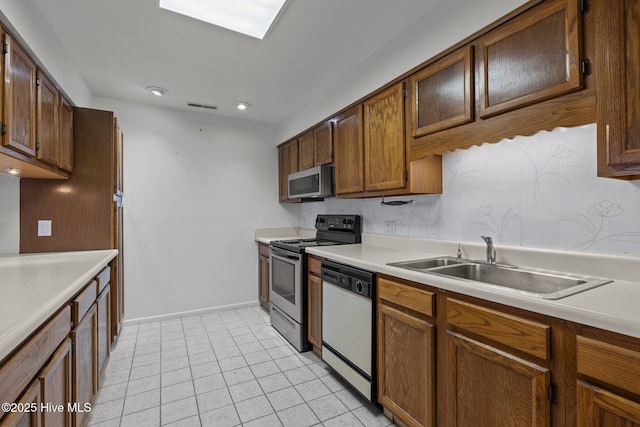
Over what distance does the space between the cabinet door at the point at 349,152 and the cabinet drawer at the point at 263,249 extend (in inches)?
51.1

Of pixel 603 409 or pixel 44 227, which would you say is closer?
pixel 603 409

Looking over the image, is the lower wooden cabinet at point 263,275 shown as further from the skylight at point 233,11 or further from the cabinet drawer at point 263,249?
the skylight at point 233,11

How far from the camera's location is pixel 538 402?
40.9 inches

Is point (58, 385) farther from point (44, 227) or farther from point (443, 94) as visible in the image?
point (443, 94)

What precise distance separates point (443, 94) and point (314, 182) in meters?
1.57

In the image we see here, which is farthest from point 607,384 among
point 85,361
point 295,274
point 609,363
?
point 85,361

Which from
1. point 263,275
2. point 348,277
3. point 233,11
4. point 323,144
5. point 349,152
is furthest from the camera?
point 263,275

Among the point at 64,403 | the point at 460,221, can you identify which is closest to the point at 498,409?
the point at 460,221

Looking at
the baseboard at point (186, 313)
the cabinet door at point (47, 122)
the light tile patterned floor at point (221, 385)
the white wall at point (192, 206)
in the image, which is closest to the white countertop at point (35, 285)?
the cabinet door at point (47, 122)

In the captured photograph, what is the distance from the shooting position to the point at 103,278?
6.85 ft

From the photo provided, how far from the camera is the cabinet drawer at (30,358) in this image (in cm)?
82

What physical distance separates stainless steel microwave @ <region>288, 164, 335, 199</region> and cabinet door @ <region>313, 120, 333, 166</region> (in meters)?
0.10

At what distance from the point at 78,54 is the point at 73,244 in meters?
1.47

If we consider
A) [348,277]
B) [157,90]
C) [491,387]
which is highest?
[157,90]
